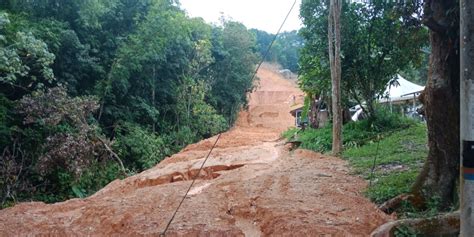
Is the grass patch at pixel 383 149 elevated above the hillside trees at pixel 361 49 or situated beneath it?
situated beneath

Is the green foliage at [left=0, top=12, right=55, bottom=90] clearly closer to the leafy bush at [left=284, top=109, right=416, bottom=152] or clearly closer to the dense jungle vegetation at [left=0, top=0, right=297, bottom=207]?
the dense jungle vegetation at [left=0, top=0, right=297, bottom=207]

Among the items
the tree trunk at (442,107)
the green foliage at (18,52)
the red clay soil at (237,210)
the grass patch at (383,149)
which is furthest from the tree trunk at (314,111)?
the tree trunk at (442,107)

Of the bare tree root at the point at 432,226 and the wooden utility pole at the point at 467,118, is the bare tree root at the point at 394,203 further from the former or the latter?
the wooden utility pole at the point at 467,118

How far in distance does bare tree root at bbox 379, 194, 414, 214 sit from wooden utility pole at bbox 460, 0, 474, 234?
2.91 m

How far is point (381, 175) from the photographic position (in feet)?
24.5

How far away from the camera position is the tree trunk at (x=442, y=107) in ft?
15.9

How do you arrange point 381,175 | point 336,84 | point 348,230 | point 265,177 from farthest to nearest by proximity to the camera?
1. point 336,84
2. point 265,177
3. point 381,175
4. point 348,230

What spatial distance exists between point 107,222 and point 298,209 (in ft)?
10.2

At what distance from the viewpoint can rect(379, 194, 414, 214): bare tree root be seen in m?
5.26

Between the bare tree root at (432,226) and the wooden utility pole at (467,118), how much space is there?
5.84 ft

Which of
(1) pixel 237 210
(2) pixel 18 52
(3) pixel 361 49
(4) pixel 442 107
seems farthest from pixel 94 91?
(4) pixel 442 107

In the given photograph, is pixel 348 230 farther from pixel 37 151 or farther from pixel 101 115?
pixel 101 115

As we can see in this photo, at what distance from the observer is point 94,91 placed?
1850cm

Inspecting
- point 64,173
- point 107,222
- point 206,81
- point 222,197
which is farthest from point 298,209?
point 206,81
